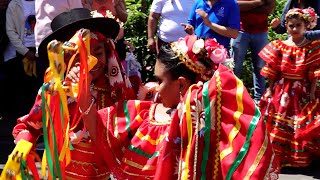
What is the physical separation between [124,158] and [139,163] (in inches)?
4.4

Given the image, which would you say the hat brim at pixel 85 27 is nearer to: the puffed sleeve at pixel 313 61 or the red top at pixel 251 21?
the puffed sleeve at pixel 313 61

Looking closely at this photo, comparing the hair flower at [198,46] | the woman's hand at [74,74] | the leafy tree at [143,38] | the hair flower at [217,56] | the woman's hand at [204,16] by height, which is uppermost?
the hair flower at [198,46]

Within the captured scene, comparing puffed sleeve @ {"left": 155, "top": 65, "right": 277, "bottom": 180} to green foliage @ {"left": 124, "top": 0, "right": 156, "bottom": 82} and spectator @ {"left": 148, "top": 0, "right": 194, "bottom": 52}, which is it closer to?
spectator @ {"left": 148, "top": 0, "right": 194, "bottom": 52}

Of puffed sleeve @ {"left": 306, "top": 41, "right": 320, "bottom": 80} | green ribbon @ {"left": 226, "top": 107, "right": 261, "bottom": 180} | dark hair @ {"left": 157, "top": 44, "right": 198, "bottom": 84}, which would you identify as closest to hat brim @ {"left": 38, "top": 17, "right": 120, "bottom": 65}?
dark hair @ {"left": 157, "top": 44, "right": 198, "bottom": 84}

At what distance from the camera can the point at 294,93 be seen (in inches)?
254

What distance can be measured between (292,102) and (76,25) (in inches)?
117

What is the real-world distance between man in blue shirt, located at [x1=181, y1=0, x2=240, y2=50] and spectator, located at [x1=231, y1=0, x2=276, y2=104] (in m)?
0.88

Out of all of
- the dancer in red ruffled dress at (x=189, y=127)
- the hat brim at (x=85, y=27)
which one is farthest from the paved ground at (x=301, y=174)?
the dancer in red ruffled dress at (x=189, y=127)

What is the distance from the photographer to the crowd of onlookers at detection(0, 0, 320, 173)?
6180 millimetres

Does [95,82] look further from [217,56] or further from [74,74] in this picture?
[217,56]

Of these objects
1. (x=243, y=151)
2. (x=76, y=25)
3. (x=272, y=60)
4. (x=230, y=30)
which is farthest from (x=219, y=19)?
(x=243, y=151)

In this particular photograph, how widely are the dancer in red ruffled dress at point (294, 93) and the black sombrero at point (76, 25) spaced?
8.43ft

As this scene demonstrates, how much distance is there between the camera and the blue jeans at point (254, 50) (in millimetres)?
7195

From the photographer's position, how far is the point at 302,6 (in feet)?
22.1
